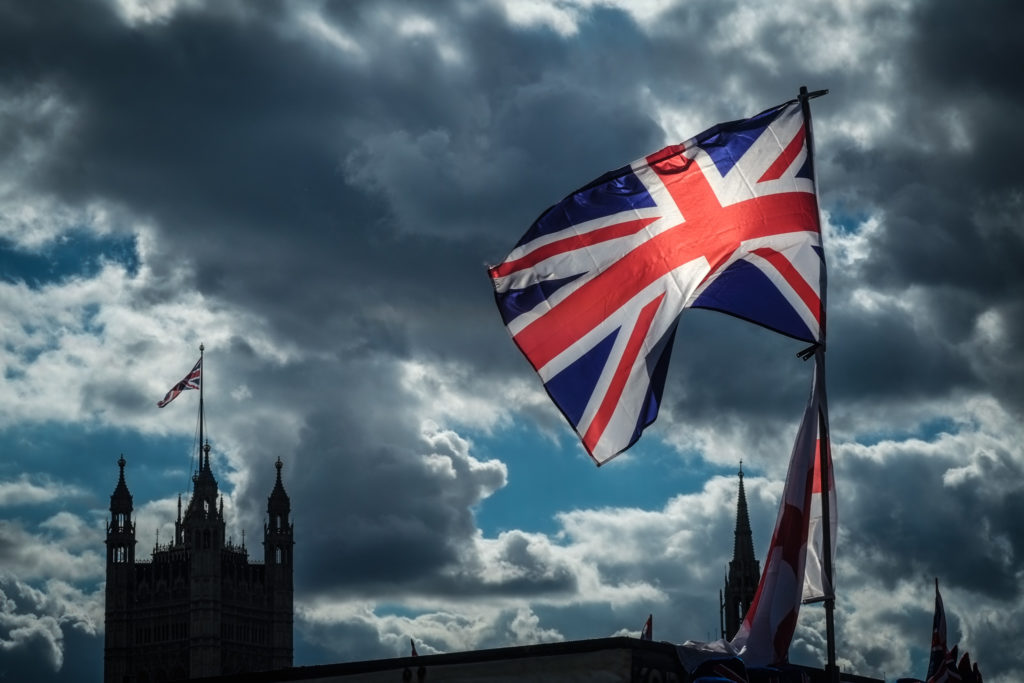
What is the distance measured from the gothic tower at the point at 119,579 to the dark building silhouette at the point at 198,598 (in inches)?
3.9

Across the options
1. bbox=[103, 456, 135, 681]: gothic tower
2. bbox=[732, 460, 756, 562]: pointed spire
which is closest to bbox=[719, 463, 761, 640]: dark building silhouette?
bbox=[732, 460, 756, 562]: pointed spire

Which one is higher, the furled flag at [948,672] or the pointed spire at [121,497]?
the pointed spire at [121,497]

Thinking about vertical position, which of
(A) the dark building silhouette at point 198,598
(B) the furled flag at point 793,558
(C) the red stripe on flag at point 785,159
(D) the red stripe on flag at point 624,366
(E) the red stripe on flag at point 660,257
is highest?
(A) the dark building silhouette at point 198,598

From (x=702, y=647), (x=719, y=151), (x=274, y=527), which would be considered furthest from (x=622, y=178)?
(x=274, y=527)

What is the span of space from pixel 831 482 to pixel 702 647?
7.42 m

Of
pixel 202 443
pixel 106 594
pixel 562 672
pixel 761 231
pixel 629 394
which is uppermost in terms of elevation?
pixel 202 443

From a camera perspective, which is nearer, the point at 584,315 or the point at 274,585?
the point at 584,315

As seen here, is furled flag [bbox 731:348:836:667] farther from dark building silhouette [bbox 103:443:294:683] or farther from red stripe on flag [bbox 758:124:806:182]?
dark building silhouette [bbox 103:443:294:683]

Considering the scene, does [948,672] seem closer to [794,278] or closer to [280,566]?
[794,278]

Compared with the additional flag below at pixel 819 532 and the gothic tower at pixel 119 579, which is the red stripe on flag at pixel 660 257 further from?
the gothic tower at pixel 119 579

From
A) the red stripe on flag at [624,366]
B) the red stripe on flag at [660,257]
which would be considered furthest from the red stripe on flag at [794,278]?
the red stripe on flag at [624,366]

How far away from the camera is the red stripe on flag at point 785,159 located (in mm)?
25266

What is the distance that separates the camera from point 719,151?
85.0 ft

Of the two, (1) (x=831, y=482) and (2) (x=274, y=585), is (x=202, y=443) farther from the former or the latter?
(1) (x=831, y=482)
